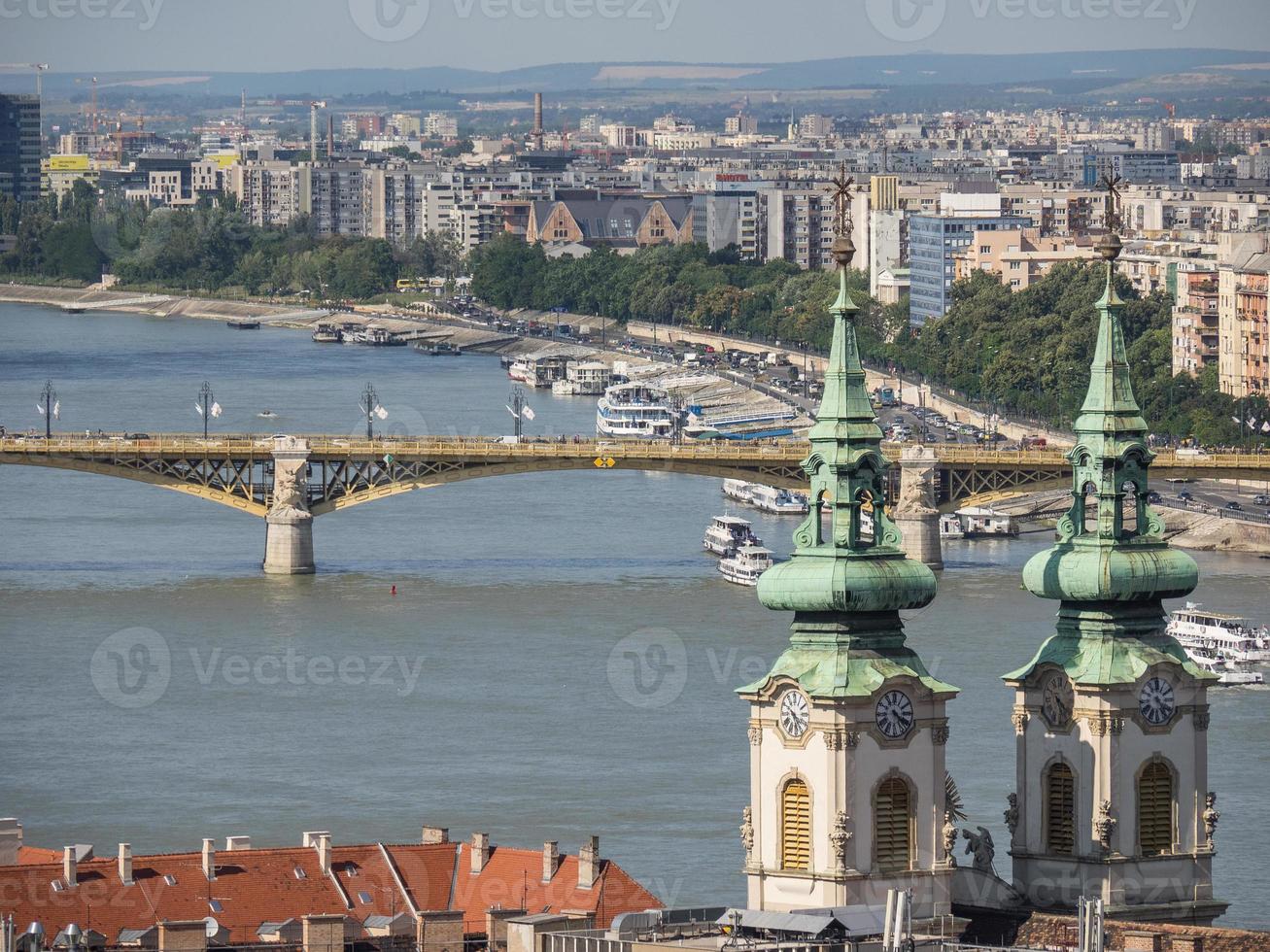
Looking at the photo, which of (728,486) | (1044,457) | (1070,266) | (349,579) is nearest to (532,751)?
(349,579)

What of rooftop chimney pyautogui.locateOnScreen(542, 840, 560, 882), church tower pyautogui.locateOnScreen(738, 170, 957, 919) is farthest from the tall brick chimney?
church tower pyautogui.locateOnScreen(738, 170, 957, 919)

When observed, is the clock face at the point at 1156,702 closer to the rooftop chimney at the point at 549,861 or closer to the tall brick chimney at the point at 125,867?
the rooftop chimney at the point at 549,861

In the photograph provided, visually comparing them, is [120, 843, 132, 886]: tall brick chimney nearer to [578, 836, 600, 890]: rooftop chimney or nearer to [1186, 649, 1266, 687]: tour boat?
[578, 836, 600, 890]: rooftop chimney

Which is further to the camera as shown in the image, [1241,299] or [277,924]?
[1241,299]

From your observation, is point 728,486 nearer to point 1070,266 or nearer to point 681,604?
point 681,604

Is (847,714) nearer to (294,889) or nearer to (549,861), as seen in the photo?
(549,861)

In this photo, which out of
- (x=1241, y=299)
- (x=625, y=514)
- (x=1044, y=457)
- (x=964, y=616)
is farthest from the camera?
(x=1241, y=299)

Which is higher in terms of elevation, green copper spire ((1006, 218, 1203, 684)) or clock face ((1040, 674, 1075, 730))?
green copper spire ((1006, 218, 1203, 684))
